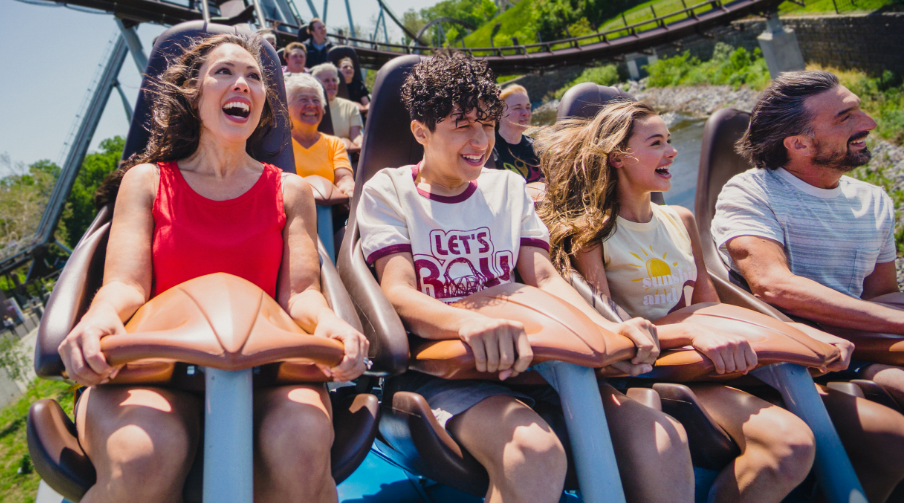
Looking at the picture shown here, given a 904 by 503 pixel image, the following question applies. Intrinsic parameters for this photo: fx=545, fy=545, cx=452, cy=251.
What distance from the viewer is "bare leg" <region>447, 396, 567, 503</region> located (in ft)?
3.48

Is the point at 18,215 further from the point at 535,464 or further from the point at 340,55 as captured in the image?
the point at 535,464

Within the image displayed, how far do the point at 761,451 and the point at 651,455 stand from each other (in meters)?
0.31

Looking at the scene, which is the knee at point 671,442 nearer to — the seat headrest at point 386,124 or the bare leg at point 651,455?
the bare leg at point 651,455

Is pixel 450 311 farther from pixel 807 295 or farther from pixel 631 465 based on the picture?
pixel 807 295

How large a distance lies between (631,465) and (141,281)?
1.19 meters

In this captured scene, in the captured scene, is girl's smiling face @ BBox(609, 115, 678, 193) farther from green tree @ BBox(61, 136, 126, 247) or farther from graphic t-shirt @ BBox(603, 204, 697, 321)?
green tree @ BBox(61, 136, 126, 247)

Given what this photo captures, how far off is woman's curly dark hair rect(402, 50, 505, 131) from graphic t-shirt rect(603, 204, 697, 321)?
1.84 ft

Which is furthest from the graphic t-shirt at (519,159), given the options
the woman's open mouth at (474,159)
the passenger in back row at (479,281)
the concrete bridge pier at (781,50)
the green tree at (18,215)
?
the green tree at (18,215)

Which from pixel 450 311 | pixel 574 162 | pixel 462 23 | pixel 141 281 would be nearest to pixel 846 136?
pixel 574 162

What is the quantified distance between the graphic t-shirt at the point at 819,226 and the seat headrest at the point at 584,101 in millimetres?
662

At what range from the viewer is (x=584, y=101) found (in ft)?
7.57

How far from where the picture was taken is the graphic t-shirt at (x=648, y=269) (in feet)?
5.46

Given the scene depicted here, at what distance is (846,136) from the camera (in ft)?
6.30

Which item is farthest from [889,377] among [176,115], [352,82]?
[352,82]
